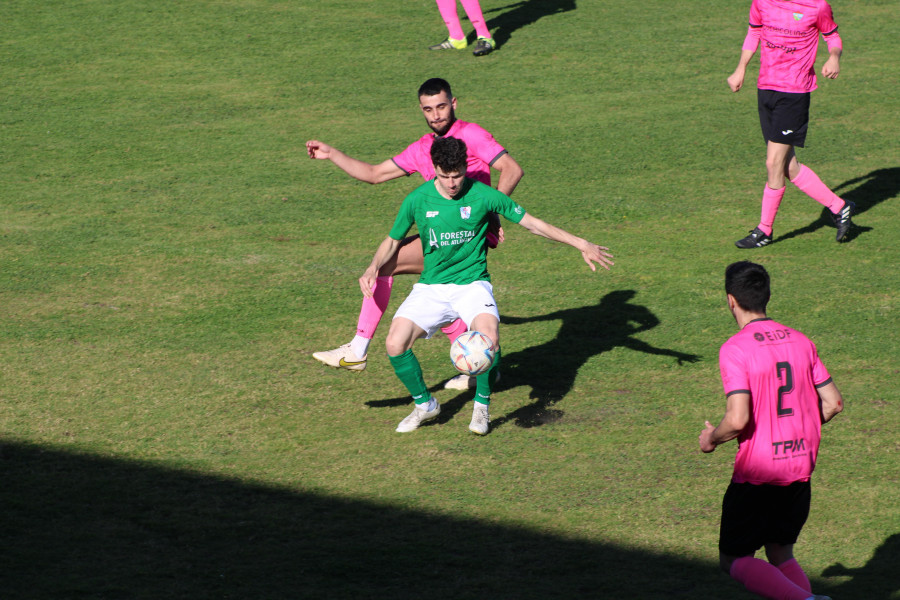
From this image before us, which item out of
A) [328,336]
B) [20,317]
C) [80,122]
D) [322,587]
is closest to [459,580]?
[322,587]

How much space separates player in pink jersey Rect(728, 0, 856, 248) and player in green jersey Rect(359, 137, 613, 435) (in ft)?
12.8

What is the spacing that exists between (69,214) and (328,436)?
19.6 feet

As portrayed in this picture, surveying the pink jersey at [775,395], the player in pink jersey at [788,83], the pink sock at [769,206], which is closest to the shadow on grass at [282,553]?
the pink jersey at [775,395]

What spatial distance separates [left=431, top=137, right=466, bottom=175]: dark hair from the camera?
6809 mm

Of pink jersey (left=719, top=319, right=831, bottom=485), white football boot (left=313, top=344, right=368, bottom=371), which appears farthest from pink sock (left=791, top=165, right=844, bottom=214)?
pink jersey (left=719, top=319, right=831, bottom=485)

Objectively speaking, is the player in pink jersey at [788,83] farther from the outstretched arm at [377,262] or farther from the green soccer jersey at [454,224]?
the outstretched arm at [377,262]

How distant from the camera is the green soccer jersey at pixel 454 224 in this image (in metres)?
7.14

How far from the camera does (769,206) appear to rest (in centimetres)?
1019

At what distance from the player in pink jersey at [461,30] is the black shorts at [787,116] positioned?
23.6 feet

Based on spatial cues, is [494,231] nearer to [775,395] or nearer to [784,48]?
[775,395]

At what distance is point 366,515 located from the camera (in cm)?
608

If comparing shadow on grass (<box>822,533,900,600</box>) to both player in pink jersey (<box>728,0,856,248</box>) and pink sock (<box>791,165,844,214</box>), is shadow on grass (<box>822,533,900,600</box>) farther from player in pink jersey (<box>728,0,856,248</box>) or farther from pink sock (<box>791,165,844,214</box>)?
pink sock (<box>791,165,844,214</box>)

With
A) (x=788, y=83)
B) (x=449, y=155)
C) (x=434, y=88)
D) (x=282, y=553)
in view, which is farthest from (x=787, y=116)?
(x=282, y=553)

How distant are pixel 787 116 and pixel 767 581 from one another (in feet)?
20.9
